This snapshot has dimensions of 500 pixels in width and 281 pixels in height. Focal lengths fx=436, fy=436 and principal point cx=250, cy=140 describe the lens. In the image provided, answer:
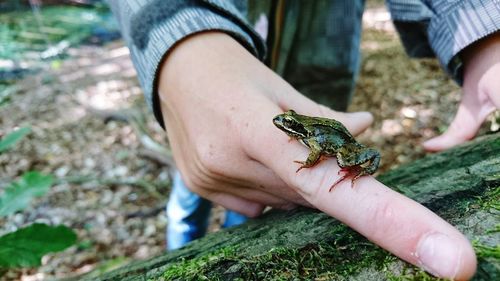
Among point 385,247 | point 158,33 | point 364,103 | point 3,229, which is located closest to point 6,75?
point 3,229

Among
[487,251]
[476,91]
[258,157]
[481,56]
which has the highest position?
[481,56]

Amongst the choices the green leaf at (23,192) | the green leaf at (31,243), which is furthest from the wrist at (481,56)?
the green leaf at (23,192)

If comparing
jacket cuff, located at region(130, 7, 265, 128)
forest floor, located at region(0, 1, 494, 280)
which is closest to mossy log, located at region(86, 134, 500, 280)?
jacket cuff, located at region(130, 7, 265, 128)

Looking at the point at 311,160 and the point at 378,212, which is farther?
the point at 311,160

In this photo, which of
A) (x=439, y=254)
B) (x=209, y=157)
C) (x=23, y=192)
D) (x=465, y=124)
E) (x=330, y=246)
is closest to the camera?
(x=439, y=254)

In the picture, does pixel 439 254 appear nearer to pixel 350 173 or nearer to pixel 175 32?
pixel 350 173

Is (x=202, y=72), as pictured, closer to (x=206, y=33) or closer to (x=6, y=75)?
(x=206, y=33)

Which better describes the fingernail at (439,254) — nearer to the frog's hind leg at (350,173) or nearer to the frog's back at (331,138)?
the frog's hind leg at (350,173)

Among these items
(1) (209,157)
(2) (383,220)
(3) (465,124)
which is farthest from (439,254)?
(3) (465,124)
